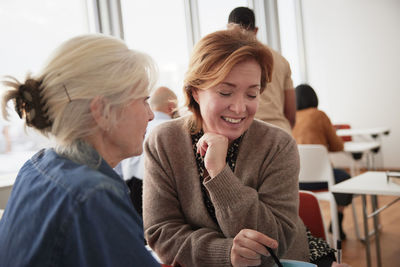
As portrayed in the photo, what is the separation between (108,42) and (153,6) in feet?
9.49

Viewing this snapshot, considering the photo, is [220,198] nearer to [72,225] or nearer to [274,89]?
[72,225]

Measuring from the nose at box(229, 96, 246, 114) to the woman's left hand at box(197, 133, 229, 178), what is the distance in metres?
0.11

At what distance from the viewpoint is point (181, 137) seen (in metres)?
1.30

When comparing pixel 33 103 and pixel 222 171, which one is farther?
pixel 222 171

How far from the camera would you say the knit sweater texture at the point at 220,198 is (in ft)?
3.54

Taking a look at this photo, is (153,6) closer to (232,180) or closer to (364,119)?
(232,180)

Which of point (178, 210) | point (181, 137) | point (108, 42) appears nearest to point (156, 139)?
point (181, 137)

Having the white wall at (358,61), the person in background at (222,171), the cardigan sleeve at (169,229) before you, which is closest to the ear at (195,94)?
the person in background at (222,171)

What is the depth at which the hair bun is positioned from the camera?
2.49ft

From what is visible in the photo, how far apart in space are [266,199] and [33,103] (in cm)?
74

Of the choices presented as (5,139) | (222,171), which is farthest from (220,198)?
(5,139)

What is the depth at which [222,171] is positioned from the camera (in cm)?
109

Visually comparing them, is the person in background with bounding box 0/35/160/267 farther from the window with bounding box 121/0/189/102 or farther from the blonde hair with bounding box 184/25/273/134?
the window with bounding box 121/0/189/102

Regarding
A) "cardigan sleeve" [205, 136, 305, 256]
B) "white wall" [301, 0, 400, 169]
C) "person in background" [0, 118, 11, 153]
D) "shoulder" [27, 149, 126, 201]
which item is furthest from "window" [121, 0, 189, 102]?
"white wall" [301, 0, 400, 169]
